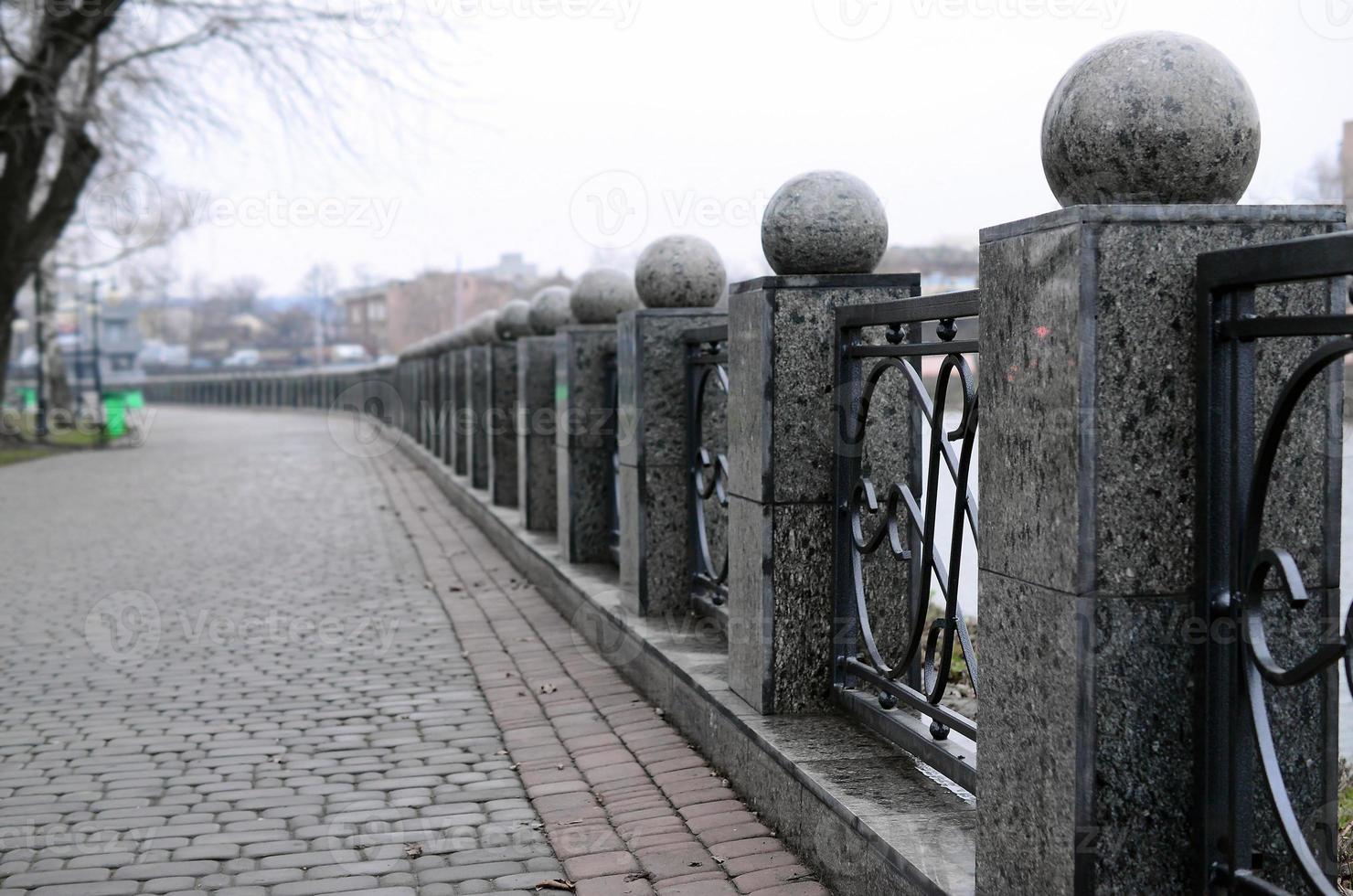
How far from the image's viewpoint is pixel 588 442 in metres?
7.77

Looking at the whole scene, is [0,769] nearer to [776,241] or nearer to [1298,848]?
[776,241]

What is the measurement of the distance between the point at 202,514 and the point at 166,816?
10.1 meters

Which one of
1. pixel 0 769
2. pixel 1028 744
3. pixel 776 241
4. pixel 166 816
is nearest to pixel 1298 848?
pixel 1028 744

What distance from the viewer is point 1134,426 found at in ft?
7.91

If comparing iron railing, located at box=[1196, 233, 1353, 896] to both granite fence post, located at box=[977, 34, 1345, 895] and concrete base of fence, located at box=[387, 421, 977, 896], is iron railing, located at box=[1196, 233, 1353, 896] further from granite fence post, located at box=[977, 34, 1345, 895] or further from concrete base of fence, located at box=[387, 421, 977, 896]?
concrete base of fence, located at box=[387, 421, 977, 896]

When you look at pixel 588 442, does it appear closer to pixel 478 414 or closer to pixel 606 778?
pixel 606 778

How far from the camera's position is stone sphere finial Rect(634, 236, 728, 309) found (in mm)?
6199

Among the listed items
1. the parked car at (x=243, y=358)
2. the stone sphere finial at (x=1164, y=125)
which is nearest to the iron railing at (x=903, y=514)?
the stone sphere finial at (x=1164, y=125)

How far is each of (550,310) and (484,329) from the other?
180 inches

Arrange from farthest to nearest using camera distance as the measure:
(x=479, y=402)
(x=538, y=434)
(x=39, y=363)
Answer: (x=39, y=363) → (x=479, y=402) → (x=538, y=434)

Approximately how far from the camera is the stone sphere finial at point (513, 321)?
37.3 ft

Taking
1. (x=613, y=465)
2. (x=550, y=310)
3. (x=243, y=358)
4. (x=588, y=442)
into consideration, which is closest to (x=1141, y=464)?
(x=613, y=465)

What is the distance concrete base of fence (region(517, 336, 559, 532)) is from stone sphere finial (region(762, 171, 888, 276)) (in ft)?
16.5

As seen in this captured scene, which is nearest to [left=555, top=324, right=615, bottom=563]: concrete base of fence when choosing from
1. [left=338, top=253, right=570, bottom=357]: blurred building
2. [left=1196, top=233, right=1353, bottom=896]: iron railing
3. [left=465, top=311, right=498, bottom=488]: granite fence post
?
[left=465, top=311, right=498, bottom=488]: granite fence post
